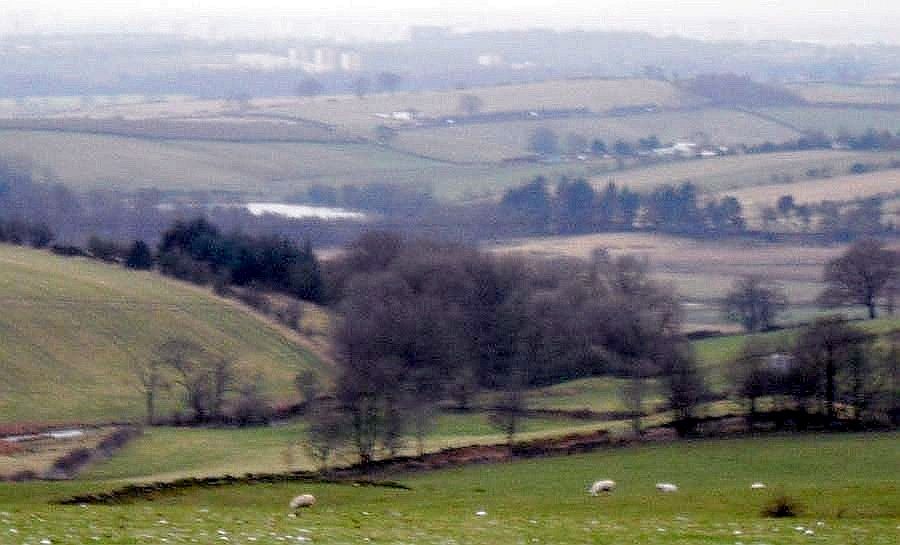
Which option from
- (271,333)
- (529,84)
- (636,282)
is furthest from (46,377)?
(529,84)

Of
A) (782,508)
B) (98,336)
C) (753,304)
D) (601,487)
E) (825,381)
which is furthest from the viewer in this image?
(753,304)

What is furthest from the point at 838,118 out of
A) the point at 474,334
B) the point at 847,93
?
the point at 474,334

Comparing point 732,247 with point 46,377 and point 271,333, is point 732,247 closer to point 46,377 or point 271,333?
point 271,333

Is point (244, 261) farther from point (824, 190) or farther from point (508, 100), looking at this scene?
point (508, 100)

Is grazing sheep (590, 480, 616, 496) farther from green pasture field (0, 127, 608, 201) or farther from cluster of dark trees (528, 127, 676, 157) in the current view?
cluster of dark trees (528, 127, 676, 157)

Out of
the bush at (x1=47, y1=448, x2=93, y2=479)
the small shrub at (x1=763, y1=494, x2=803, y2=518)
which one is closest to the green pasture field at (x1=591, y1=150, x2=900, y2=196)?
the bush at (x1=47, y1=448, x2=93, y2=479)
